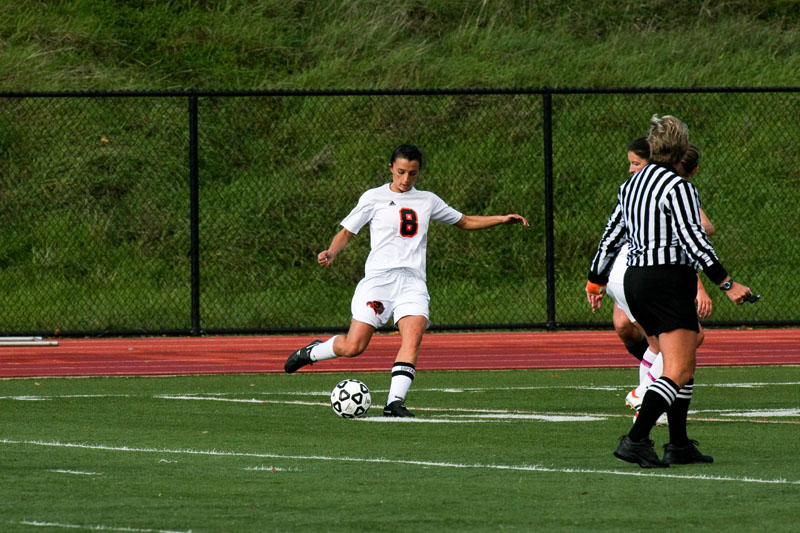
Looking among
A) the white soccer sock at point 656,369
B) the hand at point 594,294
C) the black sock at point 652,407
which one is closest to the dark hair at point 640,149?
the hand at point 594,294

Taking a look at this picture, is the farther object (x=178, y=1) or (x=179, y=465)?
(x=178, y=1)

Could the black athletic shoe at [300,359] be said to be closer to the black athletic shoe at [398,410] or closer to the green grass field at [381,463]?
the green grass field at [381,463]

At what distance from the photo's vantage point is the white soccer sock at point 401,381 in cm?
1095

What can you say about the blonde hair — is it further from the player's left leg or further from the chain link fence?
the chain link fence

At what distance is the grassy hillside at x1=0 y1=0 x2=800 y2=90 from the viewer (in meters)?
28.3

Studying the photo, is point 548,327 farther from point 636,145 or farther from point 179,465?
point 179,465

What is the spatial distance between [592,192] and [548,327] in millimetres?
4261

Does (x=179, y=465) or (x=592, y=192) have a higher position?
(x=592, y=192)

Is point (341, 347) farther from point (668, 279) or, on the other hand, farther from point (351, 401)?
point (668, 279)

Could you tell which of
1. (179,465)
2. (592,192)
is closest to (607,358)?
(592,192)

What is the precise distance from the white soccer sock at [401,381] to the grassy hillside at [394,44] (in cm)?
1697

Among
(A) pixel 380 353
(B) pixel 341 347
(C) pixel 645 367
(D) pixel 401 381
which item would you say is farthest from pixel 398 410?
(A) pixel 380 353

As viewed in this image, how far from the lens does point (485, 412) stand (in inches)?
447

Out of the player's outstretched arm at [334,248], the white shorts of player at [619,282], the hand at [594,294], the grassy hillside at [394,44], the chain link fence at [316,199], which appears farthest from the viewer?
the grassy hillside at [394,44]
